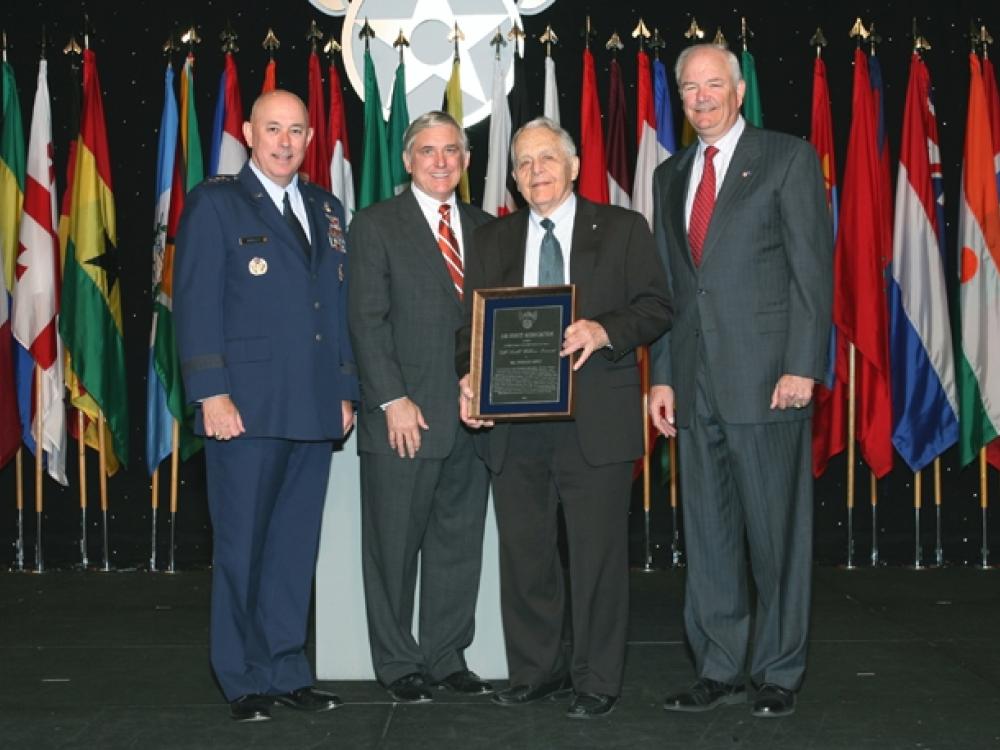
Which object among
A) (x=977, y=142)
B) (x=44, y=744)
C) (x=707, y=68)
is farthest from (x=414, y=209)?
(x=977, y=142)

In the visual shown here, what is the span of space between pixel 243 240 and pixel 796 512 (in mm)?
1606

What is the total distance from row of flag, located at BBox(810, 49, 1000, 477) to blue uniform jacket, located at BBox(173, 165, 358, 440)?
303cm

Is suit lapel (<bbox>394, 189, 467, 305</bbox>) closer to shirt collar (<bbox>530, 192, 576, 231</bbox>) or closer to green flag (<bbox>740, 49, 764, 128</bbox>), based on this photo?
shirt collar (<bbox>530, 192, 576, 231</bbox>)

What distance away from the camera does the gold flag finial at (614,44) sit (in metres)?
6.14

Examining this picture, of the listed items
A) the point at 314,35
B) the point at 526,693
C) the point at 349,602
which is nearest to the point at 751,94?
the point at 314,35

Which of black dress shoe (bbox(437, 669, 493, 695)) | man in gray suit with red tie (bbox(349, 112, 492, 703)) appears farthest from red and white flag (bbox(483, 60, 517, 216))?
black dress shoe (bbox(437, 669, 493, 695))

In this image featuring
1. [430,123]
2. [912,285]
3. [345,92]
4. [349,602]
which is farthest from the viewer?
[345,92]

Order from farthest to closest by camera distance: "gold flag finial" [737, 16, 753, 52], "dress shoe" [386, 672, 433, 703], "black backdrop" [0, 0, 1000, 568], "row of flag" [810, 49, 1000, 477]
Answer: "black backdrop" [0, 0, 1000, 568], "gold flag finial" [737, 16, 753, 52], "row of flag" [810, 49, 1000, 477], "dress shoe" [386, 672, 433, 703]

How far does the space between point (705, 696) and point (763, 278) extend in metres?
1.10

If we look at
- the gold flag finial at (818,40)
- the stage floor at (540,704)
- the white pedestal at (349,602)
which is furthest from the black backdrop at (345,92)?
the white pedestal at (349,602)

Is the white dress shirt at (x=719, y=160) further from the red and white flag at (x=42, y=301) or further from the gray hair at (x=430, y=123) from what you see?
the red and white flag at (x=42, y=301)

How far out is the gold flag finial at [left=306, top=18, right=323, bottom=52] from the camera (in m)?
6.18

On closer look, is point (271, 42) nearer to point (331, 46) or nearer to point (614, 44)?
point (331, 46)

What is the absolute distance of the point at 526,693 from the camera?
3.57 meters
